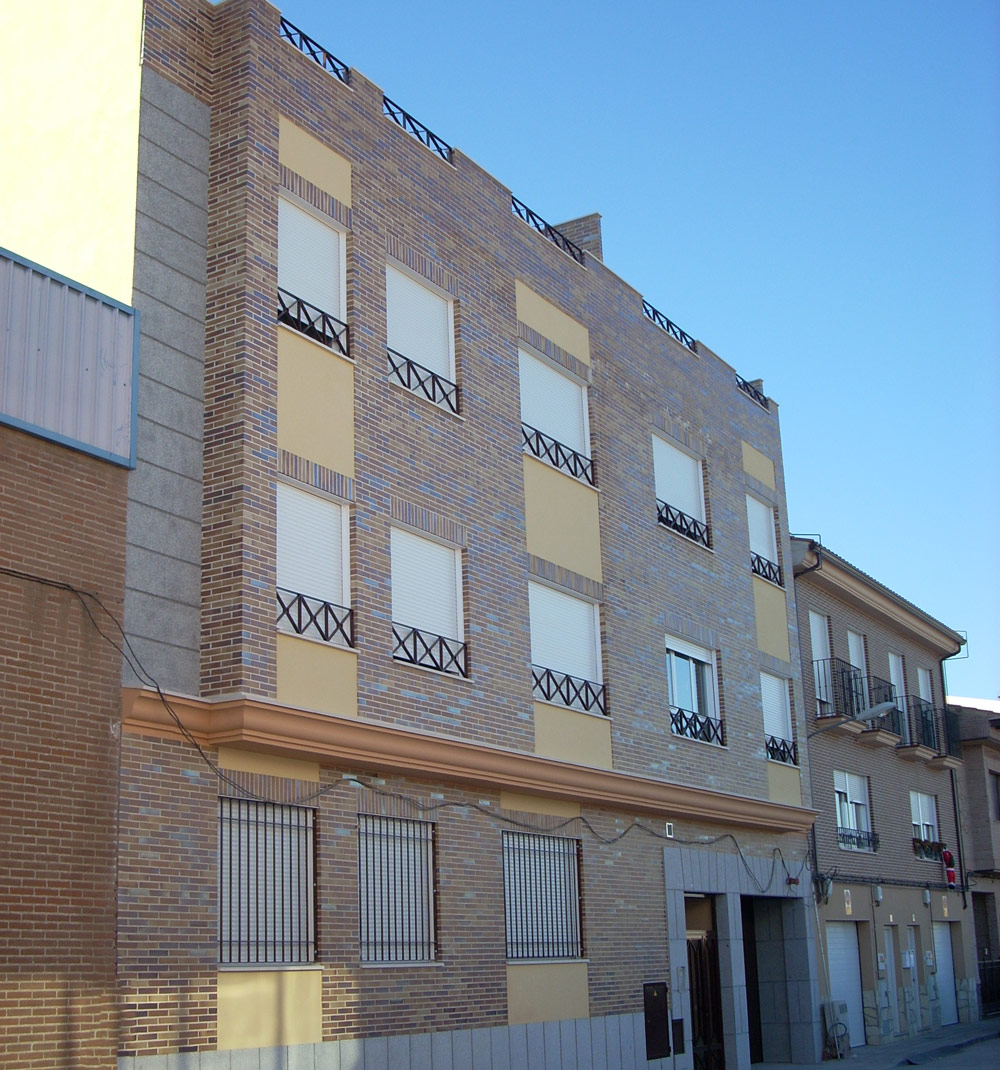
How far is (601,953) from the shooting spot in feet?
61.8

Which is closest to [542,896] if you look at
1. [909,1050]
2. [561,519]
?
[561,519]

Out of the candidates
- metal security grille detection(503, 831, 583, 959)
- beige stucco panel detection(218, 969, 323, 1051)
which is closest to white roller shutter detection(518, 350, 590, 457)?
metal security grille detection(503, 831, 583, 959)

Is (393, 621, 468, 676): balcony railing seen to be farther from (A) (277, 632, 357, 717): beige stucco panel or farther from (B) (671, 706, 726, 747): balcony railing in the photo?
(B) (671, 706, 726, 747): balcony railing

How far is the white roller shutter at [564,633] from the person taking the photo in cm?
1883

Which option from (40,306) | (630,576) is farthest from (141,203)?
(630,576)

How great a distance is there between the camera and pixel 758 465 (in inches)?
1070

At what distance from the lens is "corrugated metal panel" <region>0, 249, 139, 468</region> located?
A: 40.6 feet

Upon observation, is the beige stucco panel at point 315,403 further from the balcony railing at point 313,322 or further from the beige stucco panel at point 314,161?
the beige stucco panel at point 314,161

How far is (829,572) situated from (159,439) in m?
19.1

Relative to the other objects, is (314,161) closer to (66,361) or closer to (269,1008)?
(66,361)

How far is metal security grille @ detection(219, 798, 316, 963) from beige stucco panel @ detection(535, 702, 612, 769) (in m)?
4.52

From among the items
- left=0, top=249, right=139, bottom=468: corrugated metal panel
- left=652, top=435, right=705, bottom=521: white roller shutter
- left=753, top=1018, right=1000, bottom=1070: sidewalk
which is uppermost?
left=652, top=435, right=705, bottom=521: white roller shutter

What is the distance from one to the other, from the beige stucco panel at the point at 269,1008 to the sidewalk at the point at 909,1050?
1294 cm

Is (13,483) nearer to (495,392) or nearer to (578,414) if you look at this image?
(495,392)
